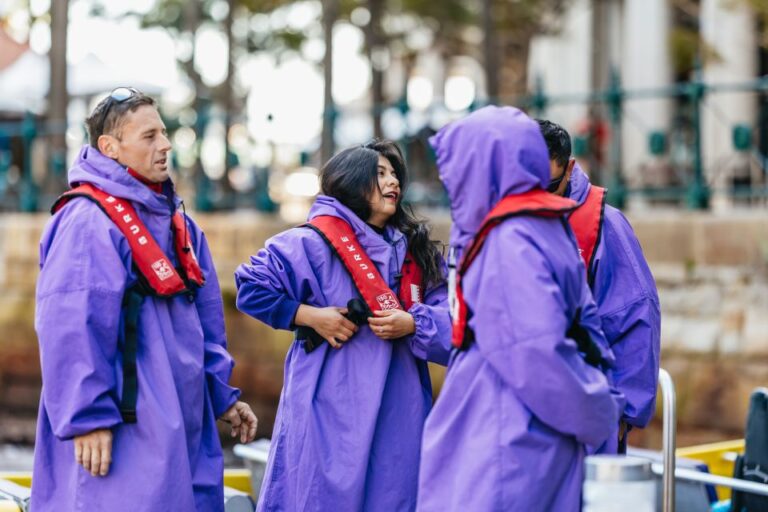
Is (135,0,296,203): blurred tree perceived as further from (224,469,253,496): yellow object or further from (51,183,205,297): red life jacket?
(51,183,205,297): red life jacket

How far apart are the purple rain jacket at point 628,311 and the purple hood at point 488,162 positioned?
0.93 m

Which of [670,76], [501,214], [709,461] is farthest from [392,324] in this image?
[670,76]

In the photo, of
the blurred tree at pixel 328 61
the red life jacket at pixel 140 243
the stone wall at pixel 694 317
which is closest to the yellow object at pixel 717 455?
the stone wall at pixel 694 317

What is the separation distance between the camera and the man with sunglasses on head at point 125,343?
422 cm

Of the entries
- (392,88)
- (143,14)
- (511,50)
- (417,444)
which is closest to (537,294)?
(417,444)

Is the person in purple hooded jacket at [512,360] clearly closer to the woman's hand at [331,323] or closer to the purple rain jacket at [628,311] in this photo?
the purple rain jacket at [628,311]

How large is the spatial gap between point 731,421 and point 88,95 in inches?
543

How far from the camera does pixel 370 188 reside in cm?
482

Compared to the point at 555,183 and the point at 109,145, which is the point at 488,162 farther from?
the point at 109,145

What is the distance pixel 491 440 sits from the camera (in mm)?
3504

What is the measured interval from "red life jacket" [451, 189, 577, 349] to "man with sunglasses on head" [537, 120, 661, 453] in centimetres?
74

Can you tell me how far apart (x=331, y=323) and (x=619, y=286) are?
101 centimetres

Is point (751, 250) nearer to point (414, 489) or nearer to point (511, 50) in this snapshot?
point (414, 489)

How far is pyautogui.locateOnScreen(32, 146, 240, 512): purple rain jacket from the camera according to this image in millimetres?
4211
